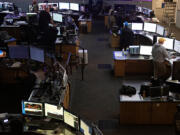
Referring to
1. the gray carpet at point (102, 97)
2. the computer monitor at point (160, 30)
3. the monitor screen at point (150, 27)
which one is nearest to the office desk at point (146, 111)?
the gray carpet at point (102, 97)

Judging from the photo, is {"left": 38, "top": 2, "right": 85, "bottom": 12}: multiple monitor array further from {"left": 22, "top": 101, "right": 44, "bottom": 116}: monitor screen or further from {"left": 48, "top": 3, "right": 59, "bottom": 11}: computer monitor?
{"left": 22, "top": 101, "right": 44, "bottom": 116}: monitor screen

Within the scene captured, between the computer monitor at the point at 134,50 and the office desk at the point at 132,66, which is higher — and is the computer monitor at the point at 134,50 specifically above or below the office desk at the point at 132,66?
above

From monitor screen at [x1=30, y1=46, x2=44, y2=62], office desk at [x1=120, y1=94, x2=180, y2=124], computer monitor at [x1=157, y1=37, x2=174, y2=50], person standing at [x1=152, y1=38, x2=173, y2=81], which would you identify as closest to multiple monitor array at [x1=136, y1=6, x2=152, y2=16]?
computer monitor at [x1=157, y1=37, x2=174, y2=50]

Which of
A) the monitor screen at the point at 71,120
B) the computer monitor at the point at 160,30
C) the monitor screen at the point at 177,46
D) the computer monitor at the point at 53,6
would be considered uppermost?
the computer monitor at the point at 53,6

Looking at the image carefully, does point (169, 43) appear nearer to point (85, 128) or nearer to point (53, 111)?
point (53, 111)

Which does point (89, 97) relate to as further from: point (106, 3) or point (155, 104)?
point (106, 3)

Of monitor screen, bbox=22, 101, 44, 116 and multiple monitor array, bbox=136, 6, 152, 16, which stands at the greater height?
multiple monitor array, bbox=136, 6, 152, 16

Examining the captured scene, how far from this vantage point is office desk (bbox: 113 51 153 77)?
9219mm

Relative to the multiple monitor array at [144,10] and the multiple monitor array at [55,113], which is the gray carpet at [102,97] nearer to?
the multiple monitor array at [55,113]

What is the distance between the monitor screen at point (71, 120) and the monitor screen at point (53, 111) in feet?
0.44

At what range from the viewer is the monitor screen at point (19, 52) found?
8242mm

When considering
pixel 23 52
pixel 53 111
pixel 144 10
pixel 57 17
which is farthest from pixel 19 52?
pixel 144 10

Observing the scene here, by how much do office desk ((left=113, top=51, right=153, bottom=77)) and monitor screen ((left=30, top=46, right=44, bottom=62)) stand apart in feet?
7.96

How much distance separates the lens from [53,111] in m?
5.66
